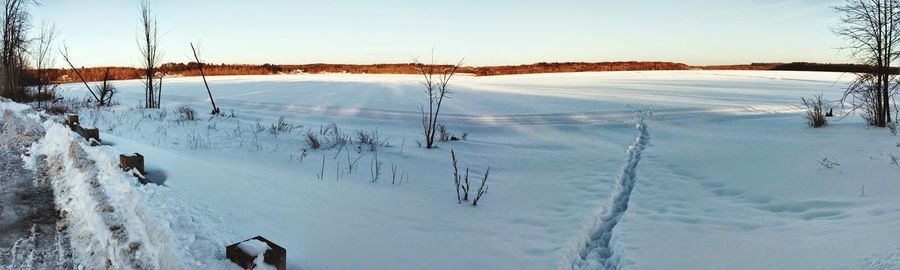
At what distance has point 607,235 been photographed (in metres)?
4.76

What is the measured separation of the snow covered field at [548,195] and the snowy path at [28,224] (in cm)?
56

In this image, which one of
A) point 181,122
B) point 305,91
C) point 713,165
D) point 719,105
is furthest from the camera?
point 305,91

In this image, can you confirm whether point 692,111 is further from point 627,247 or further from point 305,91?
point 305,91

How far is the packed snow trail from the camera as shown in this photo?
404cm

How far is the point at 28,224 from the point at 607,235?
450cm

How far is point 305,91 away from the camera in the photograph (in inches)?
885

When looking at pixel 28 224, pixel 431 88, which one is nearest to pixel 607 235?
pixel 28 224

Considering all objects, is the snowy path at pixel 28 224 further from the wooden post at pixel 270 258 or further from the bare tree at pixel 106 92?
the bare tree at pixel 106 92

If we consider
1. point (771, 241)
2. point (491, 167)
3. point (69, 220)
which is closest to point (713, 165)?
point (491, 167)

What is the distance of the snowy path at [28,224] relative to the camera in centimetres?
338

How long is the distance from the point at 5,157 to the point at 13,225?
135 inches

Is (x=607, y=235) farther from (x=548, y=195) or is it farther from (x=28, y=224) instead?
(x=28, y=224)

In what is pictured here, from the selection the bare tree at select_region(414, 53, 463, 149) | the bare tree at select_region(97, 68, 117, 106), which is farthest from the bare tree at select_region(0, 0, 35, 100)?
the bare tree at select_region(414, 53, 463, 149)

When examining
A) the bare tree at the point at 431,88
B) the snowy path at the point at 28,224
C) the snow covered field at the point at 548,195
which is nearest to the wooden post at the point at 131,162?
the snow covered field at the point at 548,195
